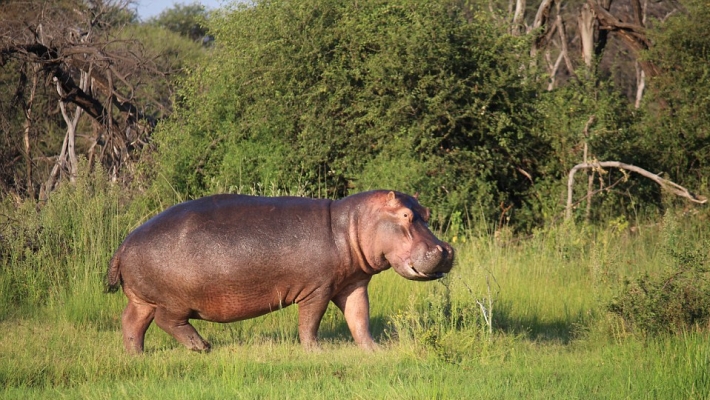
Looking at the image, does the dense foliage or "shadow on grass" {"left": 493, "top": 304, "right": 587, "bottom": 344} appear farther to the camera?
the dense foliage

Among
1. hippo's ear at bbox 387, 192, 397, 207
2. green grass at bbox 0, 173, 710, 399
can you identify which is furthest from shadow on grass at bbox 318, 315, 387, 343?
hippo's ear at bbox 387, 192, 397, 207

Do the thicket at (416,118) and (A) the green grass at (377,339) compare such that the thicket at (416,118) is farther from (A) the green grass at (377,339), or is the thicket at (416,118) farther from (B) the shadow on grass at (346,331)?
(B) the shadow on grass at (346,331)

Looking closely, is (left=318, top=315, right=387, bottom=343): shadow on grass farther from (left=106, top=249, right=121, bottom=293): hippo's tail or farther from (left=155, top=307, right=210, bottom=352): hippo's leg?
(left=106, top=249, right=121, bottom=293): hippo's tail

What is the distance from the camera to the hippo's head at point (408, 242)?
5914mm

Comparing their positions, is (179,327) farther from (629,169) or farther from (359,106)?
(629,169)

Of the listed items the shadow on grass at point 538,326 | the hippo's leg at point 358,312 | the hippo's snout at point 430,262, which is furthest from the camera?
the shadow on grass at point 538,326

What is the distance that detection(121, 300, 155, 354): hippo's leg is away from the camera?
6.24 metres

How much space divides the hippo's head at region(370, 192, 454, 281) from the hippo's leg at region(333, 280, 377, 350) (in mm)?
358

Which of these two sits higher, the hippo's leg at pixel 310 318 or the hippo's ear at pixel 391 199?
the hippo's ear at pixel 391 199

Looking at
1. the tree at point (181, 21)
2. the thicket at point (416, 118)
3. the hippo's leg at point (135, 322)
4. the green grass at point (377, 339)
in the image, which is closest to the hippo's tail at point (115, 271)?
the hippo's leg at point (135, 322)

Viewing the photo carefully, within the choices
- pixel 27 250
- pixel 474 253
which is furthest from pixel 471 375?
→ pixel 27 250

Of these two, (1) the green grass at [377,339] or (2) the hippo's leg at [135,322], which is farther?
(2) the hippo's leg at [135,322]

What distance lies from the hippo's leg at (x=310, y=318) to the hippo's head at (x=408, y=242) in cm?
50

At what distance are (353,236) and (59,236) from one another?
3795 mm
